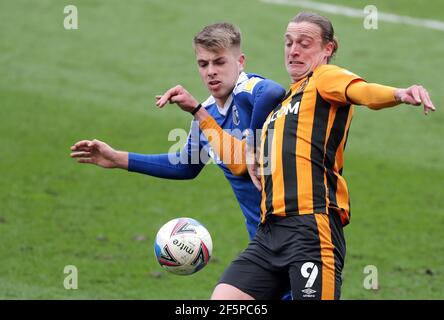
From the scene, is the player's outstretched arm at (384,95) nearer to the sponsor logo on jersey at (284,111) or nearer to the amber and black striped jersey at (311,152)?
the amber and black striped jersey at (311,152)

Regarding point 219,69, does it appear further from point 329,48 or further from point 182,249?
point 182,249

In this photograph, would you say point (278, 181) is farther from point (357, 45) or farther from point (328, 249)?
point (357, 45)

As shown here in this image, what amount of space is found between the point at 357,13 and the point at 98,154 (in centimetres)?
1296

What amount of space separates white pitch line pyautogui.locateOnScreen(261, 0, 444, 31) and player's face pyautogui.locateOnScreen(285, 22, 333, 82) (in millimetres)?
12765

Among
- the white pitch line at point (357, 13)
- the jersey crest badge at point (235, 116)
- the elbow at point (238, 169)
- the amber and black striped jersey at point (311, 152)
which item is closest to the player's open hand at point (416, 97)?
the amber and black striped jersey at point (311, 152)

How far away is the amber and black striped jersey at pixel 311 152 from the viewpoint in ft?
18.2

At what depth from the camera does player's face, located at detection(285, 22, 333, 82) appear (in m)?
5.81

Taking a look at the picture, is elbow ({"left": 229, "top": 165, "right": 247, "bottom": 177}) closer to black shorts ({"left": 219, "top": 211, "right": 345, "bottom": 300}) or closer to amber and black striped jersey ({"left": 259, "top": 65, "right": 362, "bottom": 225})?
amber and black striped jersey ({"left": 259, "top": 65, "right": 362, "bottom": 225})

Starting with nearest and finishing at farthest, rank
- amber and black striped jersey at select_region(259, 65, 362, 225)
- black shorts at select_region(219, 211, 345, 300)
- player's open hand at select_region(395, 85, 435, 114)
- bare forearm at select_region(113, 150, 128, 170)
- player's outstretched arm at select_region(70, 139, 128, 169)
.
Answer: player's open hand at select_region(395, 85, 435, 114) → black shorts at select_region(219, 211, 345, 300) → amber and black striped jersey at select_region(259, 65, 362, 225) → player's outstretched arm at select_region(70, 139, 128, 169) → bare forearm at select_region(113, 150, 128, 170)

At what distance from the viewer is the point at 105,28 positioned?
17656 millimetres

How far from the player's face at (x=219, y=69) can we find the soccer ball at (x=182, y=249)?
3.25 feet

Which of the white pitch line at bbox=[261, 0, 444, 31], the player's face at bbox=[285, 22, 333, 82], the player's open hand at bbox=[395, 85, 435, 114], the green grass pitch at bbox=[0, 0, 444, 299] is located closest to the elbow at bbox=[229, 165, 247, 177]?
the player's face at bbox=[285, 22, 333, 82]

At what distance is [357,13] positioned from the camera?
18.6 meters
